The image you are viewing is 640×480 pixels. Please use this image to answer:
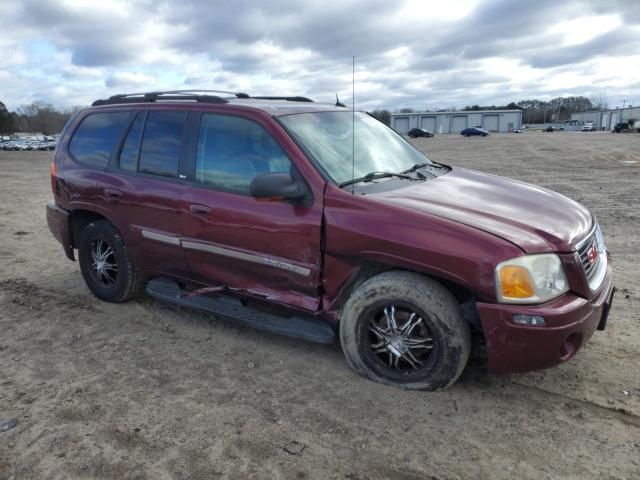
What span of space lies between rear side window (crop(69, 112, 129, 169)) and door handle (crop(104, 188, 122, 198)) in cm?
27

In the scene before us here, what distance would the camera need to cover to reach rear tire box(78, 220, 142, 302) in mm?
4770

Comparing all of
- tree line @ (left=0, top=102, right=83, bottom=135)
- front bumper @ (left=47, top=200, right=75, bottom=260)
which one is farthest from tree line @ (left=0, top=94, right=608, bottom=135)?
front bumper @ (left=47, top=200, right=75, bottom=260)

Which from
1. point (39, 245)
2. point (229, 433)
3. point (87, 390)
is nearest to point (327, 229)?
point (229, 433)

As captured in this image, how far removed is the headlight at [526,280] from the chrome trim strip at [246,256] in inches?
49.9

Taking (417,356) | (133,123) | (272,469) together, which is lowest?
(272,469)

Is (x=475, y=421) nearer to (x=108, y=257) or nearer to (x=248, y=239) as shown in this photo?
(x=248, y=239)

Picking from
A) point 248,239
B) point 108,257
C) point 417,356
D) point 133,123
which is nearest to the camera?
point 417,356

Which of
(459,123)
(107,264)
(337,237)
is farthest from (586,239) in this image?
(459,123)

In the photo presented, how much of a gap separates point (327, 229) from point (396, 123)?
102361 millimetres

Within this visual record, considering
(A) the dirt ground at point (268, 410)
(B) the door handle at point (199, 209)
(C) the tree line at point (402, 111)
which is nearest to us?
(A) the dirt ground at point (268, 410)

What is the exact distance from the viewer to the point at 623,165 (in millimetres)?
16938

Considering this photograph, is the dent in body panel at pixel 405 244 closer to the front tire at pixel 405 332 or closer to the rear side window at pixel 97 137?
the front tire at pixel 405 332

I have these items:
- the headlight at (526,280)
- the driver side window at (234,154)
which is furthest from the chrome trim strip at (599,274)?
the driver side window at (234,154)

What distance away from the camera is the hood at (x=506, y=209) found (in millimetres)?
3035
